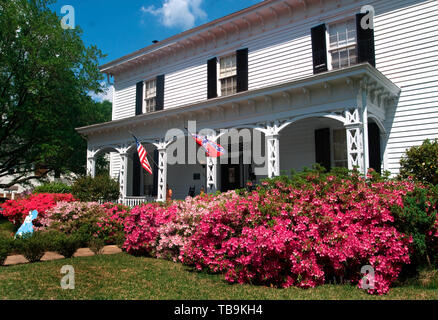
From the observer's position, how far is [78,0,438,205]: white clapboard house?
32.8 feet

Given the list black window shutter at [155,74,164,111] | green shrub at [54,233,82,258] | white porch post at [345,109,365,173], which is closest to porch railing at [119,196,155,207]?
black window shutter at [155,74,164,111]

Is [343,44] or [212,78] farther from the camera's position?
[212,78]

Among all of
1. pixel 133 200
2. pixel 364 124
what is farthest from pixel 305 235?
pixel 133 200

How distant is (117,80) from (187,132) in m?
Result: 8.43

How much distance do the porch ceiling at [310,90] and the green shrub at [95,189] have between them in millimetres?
3875

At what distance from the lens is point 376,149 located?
10734mm

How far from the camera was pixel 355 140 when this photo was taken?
9250 mm

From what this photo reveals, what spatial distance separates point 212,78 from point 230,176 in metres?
4.45

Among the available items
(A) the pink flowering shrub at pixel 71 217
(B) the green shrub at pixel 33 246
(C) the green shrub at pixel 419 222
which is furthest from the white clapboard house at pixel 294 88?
(B) the green shrub at pixel 33 246

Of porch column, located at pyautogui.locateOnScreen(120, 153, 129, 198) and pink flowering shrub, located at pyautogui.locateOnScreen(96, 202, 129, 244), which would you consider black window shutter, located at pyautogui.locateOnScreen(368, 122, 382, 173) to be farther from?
porch column, located at pyautogui.locateOnScreen(120, 153, 129, 198)

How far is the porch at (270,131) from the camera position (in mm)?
9430

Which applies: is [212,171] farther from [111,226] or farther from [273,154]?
[111,226]
